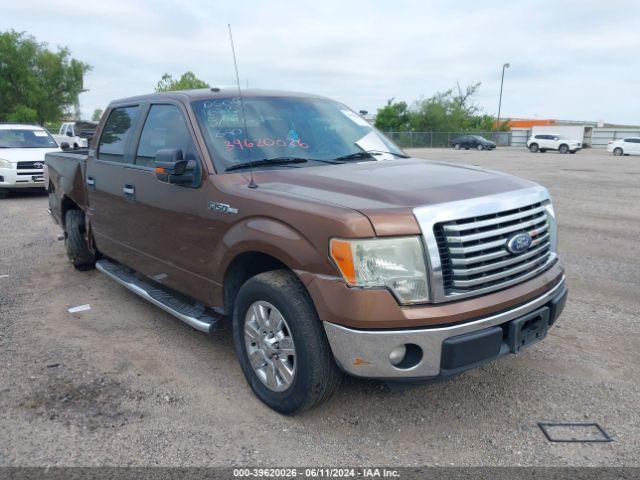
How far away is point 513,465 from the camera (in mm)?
2756

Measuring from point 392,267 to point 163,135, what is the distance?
245cm

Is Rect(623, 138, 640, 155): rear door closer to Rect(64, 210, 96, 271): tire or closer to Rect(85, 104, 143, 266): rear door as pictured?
Rect(64, 210, 96, 271): tire

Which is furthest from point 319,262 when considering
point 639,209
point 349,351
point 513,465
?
point 639,209

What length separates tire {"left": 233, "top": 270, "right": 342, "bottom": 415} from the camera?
2881mm

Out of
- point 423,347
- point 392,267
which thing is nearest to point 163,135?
point 392,267

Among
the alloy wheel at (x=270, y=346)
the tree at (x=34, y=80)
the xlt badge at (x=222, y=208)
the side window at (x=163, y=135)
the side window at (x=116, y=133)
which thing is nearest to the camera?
the alloy wheel at (x=270, y=346)

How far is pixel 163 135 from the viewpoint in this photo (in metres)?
4.25

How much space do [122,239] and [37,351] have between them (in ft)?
3.86

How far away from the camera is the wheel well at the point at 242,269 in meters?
3.35

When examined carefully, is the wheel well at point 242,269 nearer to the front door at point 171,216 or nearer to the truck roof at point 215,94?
the front door at point 171,216

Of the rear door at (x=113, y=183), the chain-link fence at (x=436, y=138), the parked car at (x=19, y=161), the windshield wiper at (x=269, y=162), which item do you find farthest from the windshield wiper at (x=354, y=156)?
the chain-link fence at (x=436, y=138)

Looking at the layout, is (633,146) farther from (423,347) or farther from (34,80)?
(34,80)

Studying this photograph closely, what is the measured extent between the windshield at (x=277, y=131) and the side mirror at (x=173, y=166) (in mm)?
216

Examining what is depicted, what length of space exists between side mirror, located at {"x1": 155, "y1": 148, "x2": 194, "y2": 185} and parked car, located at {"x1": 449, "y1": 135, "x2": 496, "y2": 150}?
48.5m
